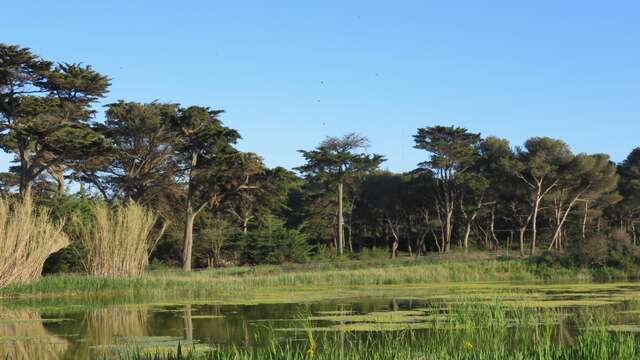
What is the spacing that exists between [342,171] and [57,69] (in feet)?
71.9

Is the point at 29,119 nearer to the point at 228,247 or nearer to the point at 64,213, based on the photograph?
the point at 64,213

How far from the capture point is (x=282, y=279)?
28625mm

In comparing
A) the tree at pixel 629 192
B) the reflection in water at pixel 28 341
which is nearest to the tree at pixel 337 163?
the tree at pixel 629 192

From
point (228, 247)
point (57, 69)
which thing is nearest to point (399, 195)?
point (228, 247)

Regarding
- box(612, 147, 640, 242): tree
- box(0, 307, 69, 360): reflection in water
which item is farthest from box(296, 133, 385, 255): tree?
box(0, 307, 69, 360): reflection in water

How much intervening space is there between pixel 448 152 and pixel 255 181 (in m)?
17.6

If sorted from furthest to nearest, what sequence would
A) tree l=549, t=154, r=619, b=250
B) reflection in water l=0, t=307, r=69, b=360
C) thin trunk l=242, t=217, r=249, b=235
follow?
1. tree l=549, t=154, r=619, b=250
2. thin trunk l=242, t=217, r=249, b=235
3. reflection in water l=0, t=307, r=69, b=360

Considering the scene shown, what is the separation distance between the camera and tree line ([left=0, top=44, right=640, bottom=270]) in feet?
107

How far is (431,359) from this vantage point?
948 centimetres

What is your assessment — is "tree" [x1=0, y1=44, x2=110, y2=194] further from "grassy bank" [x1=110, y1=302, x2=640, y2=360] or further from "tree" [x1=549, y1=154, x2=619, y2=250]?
"tree" [x1=549, y1=154, x2=619, y2=250]

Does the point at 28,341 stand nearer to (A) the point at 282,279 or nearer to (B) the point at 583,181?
(A) the point at 282,279

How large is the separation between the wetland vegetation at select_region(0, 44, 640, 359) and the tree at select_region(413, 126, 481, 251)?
143 mm

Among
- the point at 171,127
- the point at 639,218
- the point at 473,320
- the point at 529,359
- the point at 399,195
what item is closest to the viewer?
the point at 529,359

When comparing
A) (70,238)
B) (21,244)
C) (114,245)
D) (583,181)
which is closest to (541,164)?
(583,181)
